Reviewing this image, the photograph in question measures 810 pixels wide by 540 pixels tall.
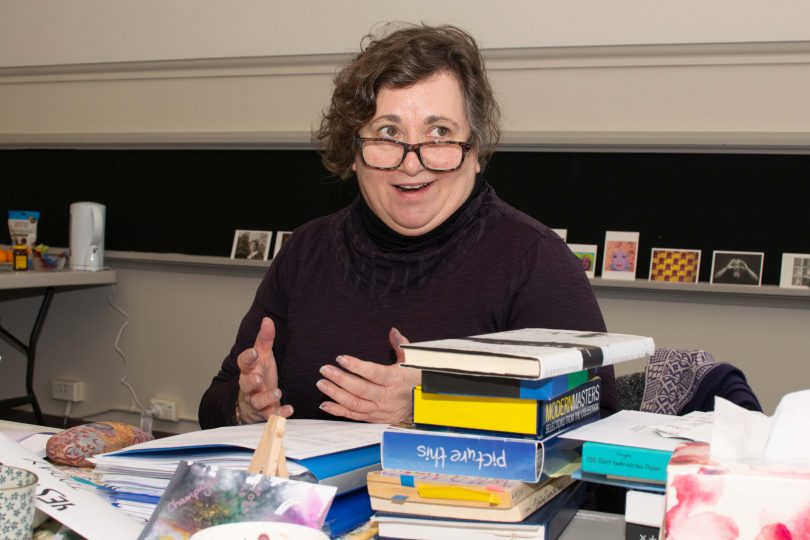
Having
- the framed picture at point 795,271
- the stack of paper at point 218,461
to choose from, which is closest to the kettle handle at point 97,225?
the framed picture at point 795,271

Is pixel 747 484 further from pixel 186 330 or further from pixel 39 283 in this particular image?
pixel 186 330

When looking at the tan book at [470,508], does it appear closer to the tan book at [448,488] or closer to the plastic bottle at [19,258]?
the tan book at [448,488]

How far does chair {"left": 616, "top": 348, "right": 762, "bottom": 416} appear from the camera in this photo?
1.44 metres

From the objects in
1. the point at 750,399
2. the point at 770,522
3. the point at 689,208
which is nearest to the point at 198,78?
the point at 689,208

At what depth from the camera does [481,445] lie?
904mm

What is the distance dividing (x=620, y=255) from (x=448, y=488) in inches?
97.8

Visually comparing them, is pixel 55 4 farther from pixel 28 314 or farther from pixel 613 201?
pixel 613 201

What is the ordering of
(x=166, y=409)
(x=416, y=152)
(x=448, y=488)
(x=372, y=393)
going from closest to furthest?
(x=448, y=488), (x=372, y=393), (x=416, y=152), (x=166, y=409)

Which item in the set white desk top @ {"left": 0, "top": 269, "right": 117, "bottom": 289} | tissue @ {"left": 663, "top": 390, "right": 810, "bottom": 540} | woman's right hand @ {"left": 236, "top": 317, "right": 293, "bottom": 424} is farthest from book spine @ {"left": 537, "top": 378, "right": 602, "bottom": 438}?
white desk top @ {"left": 0, "top": 269, "right": 117, "bottom": 289}

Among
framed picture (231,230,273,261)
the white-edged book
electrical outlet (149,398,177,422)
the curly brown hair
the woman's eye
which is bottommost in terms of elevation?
electrical outlet (149,398,177,422)

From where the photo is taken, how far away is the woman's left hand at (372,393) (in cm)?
136

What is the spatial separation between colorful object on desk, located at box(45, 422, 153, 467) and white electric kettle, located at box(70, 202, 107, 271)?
2.87 metres

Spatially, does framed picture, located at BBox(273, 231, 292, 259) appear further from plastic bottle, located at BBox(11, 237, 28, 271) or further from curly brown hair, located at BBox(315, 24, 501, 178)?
curly brown hair, located at BBox(315, 24, 501, 178)

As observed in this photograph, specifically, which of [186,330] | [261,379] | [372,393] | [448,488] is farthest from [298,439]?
[186,330]
